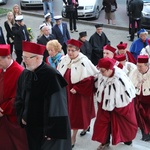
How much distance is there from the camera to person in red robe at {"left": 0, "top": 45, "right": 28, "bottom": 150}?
5125 millimetres

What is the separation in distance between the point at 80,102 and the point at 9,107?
1.43 m

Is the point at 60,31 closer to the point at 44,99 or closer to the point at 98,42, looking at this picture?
the point at 98,42

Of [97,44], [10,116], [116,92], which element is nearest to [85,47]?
[97,44]

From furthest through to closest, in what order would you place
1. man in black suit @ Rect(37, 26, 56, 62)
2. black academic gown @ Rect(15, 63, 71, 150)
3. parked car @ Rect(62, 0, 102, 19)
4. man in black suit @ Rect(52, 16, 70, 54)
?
parked car @ Rect(62, 0, 102, 19)
man in black suit @ Rect(52, 16, 70, 54)
man in black suit @ Rect(37, 26, 56, 62)
black academic gown @ Rect(15, 63, 71, 150)

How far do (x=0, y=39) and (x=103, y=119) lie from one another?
4795 millimetres

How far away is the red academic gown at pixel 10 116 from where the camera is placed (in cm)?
516

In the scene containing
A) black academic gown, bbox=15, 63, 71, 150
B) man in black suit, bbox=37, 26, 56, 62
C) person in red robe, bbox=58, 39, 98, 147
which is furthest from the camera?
man in black suit, bbox=37, 26, 56, 62

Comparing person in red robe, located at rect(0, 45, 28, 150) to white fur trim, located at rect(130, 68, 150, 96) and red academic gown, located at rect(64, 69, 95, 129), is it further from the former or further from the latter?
white fur trim, located at rect(130, 68, 150, 96)

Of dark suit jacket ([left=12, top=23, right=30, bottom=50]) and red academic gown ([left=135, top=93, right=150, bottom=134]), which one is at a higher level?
dark suit jacket ([left=12, top=23, right=30, bottom=50])

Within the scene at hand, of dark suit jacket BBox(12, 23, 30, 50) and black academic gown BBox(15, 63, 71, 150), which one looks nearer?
black academic gown BBox(15, 63, 71, 150)

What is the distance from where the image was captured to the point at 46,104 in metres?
4.40

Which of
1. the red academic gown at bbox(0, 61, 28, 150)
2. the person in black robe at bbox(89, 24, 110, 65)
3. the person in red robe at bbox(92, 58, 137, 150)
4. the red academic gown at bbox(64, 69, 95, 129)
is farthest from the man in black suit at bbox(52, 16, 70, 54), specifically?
the red academic gown at bbox(0, 61, 28, 150)

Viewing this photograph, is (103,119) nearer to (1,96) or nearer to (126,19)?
(1,96)

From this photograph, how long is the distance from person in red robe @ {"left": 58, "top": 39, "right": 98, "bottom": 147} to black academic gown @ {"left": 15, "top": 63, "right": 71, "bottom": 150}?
1.45m
